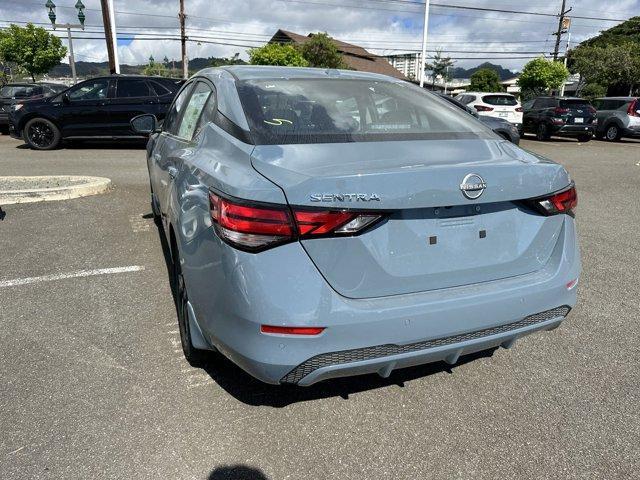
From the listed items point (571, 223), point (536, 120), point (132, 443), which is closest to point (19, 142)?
point (132, 443)

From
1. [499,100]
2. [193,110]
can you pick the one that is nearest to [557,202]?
[193,110]

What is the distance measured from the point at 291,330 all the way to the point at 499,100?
673 inches

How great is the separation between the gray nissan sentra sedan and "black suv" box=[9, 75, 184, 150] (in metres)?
10.1

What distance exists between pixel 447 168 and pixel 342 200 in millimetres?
484

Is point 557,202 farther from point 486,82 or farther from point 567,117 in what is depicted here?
point 486,82

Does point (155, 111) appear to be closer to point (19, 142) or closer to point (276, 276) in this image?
point (19, 142)

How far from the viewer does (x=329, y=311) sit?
1.92 meters

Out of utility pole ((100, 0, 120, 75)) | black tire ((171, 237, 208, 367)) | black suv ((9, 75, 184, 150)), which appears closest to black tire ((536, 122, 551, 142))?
black suv ((9, 75, 184, 150))

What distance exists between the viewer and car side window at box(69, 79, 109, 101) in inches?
455

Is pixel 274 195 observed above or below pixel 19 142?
above

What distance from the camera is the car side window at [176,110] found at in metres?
3.86

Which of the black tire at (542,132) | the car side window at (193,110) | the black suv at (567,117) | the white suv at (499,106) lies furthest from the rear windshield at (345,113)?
the black tire at (542,132)

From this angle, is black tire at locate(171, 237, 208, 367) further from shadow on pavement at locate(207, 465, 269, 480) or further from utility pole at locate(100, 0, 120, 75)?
utility pole at locate(100, 0, 120, 75)

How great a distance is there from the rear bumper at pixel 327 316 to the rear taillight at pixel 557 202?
1.01 feet
